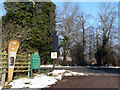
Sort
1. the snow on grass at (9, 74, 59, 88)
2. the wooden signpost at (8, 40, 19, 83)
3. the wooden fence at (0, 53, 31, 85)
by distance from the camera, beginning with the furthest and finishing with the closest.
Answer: the wooden signpost at (8, 40, 19, 83) < the wooden fence at (0, 53, 31, 85) < the snow on grass at (9, 74, 59, 88)

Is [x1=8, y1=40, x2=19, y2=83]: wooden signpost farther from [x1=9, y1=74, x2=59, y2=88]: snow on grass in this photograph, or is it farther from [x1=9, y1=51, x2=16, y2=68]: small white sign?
[x1=9, y1=74, x2=59, y2=88]: snow on grass

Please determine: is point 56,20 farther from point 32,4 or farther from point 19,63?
point 19,63

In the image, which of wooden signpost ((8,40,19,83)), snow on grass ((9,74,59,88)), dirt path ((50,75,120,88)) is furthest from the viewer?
wooden signpost ((8,40,19,83))

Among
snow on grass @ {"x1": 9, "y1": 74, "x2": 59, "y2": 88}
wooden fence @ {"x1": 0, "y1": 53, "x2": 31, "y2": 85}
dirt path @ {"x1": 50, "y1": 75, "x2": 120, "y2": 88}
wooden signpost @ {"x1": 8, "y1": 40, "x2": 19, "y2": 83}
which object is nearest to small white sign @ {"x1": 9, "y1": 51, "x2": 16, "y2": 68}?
wooden signpost @ {"x1": 8, "y1": 40, "x2": 19, "y2": 83}

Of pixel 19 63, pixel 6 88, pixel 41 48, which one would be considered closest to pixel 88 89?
pixel 6 88

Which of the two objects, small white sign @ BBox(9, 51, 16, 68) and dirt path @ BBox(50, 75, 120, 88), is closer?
dirt path @ BBox(50, 75, 120, 88)

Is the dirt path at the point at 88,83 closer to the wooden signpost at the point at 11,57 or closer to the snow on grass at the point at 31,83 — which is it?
the snow on grass at the point at 31,83

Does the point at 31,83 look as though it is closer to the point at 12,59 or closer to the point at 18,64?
the point at 12,59

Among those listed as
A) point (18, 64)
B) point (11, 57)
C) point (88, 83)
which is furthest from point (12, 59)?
point (88, 83)

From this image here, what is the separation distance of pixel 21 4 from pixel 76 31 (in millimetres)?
12102

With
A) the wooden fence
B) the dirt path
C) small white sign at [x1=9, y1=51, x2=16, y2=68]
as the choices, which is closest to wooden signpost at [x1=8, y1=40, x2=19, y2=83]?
small white sign at [x1=9, y1=51, x2=16, y2=68]

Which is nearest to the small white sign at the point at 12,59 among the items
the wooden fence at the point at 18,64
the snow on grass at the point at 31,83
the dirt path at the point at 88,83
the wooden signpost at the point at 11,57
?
the wooden signpost at the point at 11,57

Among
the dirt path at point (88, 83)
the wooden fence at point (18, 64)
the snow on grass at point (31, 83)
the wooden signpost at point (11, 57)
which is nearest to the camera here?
the dirt path at point (88, 83)

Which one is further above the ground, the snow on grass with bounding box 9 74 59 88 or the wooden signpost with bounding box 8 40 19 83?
the wooden signpost with bounding box 8 40 19 83
